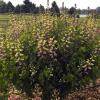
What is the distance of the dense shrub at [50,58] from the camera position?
8492 millimetres

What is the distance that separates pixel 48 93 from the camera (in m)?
9.02

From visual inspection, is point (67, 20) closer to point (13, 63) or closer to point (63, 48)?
point (63, 48)

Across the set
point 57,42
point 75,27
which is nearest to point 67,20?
point 75,27

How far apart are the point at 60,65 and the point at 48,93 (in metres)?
0.77

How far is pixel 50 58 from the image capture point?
28.0 ft

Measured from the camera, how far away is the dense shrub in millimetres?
8492

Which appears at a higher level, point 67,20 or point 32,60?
point 67,20

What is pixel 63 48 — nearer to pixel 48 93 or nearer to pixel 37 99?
pixel 48 93

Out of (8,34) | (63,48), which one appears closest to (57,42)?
(63,48)

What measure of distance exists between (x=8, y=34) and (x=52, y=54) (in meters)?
1.47

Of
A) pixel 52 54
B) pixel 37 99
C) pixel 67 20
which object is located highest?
pixel 67 20

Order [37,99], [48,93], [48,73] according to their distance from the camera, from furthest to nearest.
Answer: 1. [37,99]
2. [48,93]
3. [48,73]

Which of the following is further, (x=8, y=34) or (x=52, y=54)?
(x=8, y=34)

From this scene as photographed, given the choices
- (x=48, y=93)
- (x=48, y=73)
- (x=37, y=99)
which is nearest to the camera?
(x=48, y=73)
